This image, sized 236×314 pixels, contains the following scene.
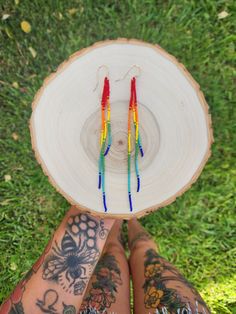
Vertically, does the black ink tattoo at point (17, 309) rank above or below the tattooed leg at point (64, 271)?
below

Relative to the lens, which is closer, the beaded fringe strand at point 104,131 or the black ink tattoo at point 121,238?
the beaded fringe strand at point 104,131

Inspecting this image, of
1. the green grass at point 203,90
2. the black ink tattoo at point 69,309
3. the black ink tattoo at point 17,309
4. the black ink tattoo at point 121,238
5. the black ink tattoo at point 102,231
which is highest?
the green grass at point 203,90

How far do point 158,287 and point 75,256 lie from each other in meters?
0.27

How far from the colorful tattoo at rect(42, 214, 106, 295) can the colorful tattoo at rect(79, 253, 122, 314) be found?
0.05m

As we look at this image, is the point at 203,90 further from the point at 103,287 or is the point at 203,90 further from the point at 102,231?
the point at 103,287

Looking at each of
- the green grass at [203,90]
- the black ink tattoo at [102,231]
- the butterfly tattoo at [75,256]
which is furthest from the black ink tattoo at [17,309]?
the green grass at [203,90]

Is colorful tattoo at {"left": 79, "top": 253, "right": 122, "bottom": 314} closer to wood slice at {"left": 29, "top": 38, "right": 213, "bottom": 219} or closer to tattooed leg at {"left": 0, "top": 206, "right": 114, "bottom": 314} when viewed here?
tattooed leg at {"left": 0, "top": 206, "right": 114, "bottom": 314}

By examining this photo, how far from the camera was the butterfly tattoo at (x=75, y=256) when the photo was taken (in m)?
1.35

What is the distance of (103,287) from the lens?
141 centimetres

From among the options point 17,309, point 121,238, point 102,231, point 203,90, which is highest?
point 203,90

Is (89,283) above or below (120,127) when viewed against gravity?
below

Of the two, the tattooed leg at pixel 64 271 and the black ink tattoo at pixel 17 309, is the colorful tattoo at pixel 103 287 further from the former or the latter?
the black ink tattoo at pixel 17 309

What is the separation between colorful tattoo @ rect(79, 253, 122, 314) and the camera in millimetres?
1342

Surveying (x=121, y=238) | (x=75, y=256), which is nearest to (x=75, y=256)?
(x=75, y=256)
